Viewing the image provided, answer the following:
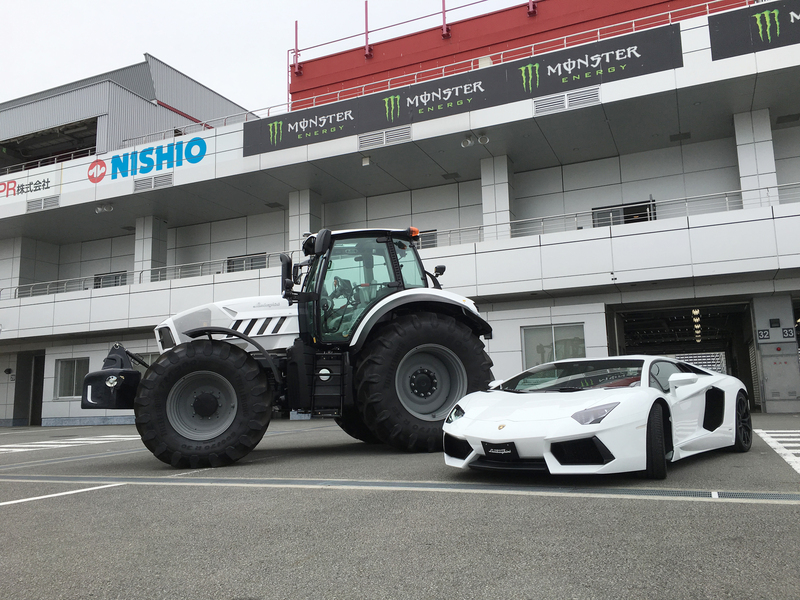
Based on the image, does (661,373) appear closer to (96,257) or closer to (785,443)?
(785,443)

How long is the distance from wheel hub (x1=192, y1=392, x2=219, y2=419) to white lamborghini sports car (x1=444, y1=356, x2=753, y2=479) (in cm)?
268

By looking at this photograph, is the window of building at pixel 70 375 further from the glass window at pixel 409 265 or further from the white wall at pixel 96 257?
the glass window at pixel 409 265

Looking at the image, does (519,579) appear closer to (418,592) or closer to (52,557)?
(418,592)

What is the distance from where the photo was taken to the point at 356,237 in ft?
26.6

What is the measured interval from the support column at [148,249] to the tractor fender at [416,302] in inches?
902

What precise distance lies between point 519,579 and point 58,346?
30.6 meters

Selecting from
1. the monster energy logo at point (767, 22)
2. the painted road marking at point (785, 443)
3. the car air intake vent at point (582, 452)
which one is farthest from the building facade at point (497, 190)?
the car air intake vent at point (582, 452)

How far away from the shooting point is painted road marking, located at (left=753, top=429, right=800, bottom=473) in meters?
6.49

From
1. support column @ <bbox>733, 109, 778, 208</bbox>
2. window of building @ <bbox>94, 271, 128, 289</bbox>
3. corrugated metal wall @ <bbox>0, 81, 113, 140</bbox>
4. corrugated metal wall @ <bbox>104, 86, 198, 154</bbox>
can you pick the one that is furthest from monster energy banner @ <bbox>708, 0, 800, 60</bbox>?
window of building @ <bbox>94, 271, 128, 289</bbox>

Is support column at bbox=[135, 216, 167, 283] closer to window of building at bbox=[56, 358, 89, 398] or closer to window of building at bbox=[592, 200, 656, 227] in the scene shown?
window of building at bbox=[56, 358, 89, 398]

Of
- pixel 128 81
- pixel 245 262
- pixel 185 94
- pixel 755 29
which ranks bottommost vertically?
pixel 245 262

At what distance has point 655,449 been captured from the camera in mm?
5125

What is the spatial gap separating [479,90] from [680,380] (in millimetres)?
16611

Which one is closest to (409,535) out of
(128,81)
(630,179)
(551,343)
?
(551,343)
